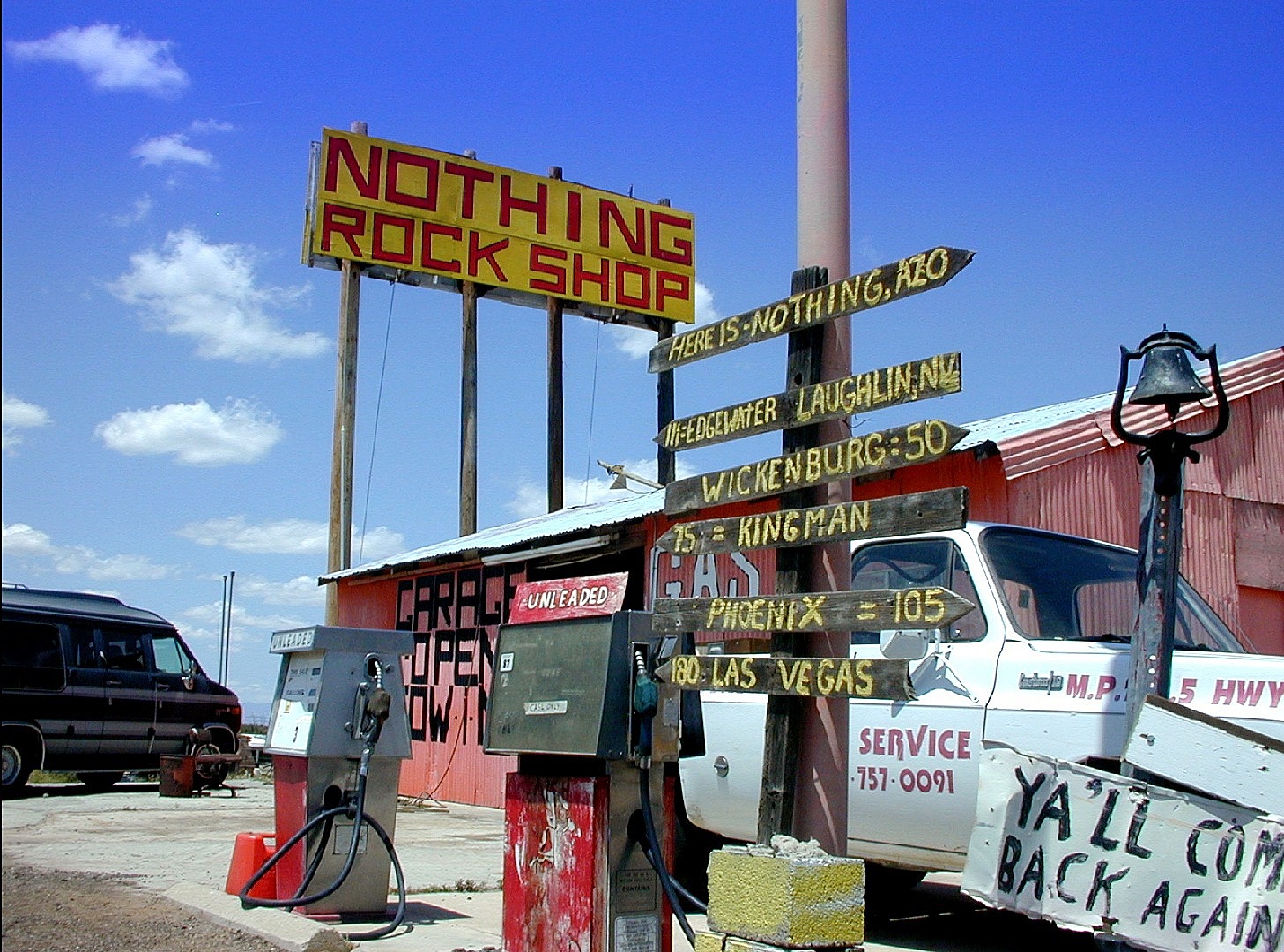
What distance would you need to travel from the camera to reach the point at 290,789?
690 cm

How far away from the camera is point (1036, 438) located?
1006 cm

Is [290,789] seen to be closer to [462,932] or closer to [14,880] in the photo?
[462,932]

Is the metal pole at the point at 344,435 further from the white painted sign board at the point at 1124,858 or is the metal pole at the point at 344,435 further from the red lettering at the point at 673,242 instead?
the white painted sign board at the point at 1124,858

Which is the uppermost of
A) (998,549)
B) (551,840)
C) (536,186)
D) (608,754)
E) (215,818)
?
(536,186)

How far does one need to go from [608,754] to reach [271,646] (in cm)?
314

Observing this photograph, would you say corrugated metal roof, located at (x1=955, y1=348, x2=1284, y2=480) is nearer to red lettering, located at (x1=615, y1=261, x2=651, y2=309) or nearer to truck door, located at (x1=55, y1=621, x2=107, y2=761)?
red lettering, located at (x1=615, y1=261, x2=651, y2=309)

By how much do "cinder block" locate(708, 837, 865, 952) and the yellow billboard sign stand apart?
53.2 ft

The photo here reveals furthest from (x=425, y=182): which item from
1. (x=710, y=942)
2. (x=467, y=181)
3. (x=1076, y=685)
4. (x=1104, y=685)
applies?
(x=710, y=942)

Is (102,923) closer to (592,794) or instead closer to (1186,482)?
(592,794)

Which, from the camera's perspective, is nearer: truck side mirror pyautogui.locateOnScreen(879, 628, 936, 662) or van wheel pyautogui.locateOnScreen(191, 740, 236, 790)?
truck side mirror pyautogui.locateOnScreen(879, 628, 936, 662)

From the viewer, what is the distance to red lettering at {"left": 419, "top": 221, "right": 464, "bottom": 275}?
19.9 metres

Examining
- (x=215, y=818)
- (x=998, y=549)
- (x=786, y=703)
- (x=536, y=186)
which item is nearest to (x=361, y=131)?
(x=536, y=186)

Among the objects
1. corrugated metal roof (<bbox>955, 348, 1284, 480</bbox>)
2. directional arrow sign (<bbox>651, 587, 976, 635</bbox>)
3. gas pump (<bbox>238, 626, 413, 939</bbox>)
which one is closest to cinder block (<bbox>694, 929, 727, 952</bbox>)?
directional arrow sign (<bbox>651, 587, 976, 635</bbox>)

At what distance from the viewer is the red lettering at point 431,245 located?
19.9m
